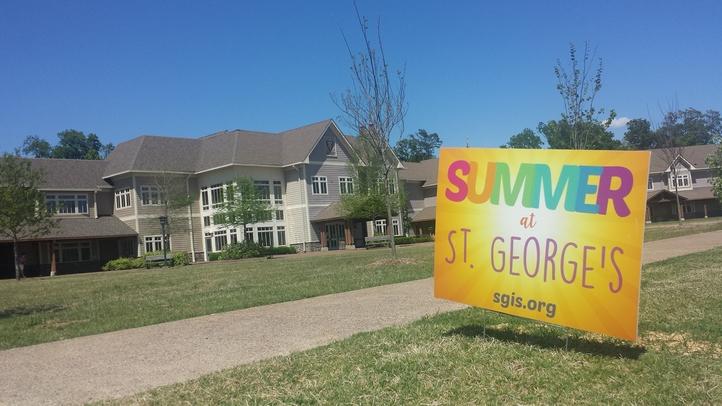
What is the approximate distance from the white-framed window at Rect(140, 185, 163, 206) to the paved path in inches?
1411

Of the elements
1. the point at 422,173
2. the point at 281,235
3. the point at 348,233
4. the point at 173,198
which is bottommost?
the point at 348,233

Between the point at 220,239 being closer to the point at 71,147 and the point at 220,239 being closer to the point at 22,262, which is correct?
the point at 22,262

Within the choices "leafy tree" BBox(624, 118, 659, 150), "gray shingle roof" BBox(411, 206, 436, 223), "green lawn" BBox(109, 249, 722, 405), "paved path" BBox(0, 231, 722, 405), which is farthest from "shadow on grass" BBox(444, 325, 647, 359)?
"leafy tree" BBox(624, 118, 659, 150)

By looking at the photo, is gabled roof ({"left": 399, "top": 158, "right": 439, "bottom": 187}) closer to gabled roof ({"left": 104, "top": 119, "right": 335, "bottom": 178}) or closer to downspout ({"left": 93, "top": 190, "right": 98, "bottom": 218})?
gabled roof ({"left": 104, "top": 119, "right": 335, "bottom": 178})

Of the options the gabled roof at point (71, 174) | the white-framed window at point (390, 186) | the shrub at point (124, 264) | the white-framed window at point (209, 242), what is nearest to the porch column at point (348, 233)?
the white-framed window at point (390, 186)

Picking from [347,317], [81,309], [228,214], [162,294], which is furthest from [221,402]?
[228,214]

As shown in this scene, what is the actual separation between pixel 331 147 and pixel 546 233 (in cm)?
4340

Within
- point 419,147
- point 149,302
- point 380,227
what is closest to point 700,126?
point 419,147

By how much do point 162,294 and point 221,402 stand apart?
1121 centimetres

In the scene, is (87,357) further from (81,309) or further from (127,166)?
(127,166)

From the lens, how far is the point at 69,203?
43812mm

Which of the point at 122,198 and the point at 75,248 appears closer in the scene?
the point at 75,248

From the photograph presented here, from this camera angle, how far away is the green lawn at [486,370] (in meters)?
5.02

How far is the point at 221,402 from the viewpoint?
5184 mm
